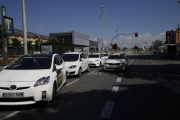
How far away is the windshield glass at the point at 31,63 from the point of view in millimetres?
5792

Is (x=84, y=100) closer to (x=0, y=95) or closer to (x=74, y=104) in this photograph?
(x=74, y=104)

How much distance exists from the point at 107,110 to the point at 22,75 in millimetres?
2639

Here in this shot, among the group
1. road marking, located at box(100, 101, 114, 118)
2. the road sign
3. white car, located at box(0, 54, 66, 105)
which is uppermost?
the road sign

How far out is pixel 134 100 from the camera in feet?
18.0

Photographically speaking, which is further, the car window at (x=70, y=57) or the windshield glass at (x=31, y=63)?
the car window at (x=70, y=57)

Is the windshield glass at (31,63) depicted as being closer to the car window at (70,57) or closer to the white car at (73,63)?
the white car at (73,63)

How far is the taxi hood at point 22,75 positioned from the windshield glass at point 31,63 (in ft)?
1.28

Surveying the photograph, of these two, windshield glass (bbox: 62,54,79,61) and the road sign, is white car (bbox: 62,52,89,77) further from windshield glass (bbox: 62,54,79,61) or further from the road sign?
the road sign

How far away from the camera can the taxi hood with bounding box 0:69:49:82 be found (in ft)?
15.6

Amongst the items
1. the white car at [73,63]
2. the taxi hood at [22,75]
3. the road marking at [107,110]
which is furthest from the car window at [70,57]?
the road marking at [107,110]

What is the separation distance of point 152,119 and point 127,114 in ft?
1.97

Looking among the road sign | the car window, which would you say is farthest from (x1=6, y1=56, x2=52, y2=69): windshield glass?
the road sign

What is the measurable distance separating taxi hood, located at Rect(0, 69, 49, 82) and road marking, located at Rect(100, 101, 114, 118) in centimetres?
206

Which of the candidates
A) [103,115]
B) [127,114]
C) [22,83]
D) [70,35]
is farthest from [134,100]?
[70,35]
